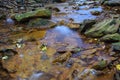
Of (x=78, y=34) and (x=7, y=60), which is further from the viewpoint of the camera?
(x=78, y=34)

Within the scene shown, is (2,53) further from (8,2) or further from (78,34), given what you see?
(8,2)

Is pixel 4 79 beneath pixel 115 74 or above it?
beneath

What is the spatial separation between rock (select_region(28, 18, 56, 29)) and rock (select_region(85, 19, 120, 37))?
2080 millimetres

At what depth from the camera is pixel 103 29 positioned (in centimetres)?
817

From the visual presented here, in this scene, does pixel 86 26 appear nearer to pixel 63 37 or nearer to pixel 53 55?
pixel 63 37

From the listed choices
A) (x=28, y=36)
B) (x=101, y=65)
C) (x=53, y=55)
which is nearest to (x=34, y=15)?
(x=28, y=36)

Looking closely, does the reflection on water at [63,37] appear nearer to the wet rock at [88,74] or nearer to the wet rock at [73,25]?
the wet rock at [73,25]

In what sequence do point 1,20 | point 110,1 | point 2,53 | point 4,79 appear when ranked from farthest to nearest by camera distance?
point 110,1 < point 1,20 < point 2,53 < point 4,79

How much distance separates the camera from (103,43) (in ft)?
24.6

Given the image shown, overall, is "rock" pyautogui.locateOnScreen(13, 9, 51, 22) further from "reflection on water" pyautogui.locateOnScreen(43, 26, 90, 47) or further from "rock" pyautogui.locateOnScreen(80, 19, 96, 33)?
"rock" pyautogui.locateOnScreen(80, 19, 96, 33)

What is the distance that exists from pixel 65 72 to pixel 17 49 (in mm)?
2329

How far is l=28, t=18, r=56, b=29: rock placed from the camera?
979cm

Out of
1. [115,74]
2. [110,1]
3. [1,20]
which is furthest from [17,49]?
[110,1]

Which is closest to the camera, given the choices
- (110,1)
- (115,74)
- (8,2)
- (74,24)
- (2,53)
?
(115,74)
